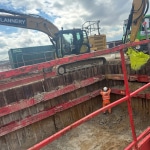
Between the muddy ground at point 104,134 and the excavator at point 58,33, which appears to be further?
the excavator at point 58,33

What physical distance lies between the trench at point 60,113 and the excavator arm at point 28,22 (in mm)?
4176

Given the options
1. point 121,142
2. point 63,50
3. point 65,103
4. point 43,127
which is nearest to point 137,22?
point 63,50

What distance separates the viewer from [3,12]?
8281 mm

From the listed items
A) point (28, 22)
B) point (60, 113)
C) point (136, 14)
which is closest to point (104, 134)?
point (60, 113)

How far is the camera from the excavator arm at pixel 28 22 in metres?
8.52

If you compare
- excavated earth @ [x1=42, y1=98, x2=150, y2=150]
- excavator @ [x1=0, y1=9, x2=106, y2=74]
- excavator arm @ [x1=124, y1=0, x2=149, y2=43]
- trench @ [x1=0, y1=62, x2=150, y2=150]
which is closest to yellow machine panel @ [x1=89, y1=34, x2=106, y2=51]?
excavator @ [x1=0, y1=9, x2=106, y2=74]

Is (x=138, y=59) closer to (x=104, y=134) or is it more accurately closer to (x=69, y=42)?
(x=104, y=134)

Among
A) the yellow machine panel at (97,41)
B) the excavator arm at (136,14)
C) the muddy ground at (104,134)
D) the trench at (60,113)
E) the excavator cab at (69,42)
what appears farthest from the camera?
the yellow machine panel at (97,41)

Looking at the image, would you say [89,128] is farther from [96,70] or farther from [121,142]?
[96,70]

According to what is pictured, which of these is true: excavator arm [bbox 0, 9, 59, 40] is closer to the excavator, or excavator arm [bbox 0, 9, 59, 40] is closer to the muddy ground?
the excavator

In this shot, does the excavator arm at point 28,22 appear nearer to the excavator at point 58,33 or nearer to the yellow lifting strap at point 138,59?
the excavator at point 58,33

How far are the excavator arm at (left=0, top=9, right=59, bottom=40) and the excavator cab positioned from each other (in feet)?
2.90

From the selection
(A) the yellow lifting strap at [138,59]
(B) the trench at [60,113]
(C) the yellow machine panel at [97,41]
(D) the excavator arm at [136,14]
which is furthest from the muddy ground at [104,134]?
(C) the yellow machine panel at [97,41]

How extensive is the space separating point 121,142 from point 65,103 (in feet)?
7.40
